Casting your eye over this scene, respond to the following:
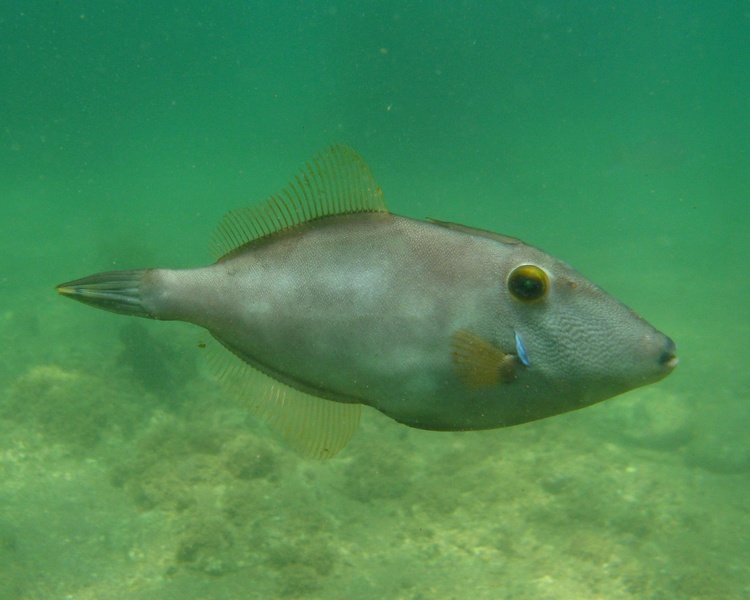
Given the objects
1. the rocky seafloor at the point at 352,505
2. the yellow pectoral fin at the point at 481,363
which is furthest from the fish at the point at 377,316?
the rocky seafloor at the point at 352,505

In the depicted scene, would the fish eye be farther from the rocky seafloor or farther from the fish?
the rocky seafloor

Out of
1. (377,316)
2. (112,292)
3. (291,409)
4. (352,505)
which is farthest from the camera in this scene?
(352,505)

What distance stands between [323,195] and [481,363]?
748 mm

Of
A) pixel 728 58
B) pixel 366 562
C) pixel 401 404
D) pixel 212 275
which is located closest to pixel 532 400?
pixel 401 404

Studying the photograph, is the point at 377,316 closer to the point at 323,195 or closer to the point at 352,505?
the point at 323,195

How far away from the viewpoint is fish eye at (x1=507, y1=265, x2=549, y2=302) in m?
1.33

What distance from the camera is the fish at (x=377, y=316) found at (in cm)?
131

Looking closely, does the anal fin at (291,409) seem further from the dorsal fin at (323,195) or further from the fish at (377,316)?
the dorsal fin at (323,195)

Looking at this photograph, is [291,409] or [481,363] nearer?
[481,363]

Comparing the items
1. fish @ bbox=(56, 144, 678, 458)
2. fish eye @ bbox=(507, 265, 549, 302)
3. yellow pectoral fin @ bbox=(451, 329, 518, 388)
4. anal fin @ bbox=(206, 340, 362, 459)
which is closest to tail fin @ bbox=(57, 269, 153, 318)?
fish @ bbox=(56, 144, 678, 458)

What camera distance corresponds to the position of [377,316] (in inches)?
55.8

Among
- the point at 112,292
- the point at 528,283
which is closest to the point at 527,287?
the point at 528,283

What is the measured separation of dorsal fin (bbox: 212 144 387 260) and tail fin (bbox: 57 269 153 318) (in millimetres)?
335

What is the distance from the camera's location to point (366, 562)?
618cm
